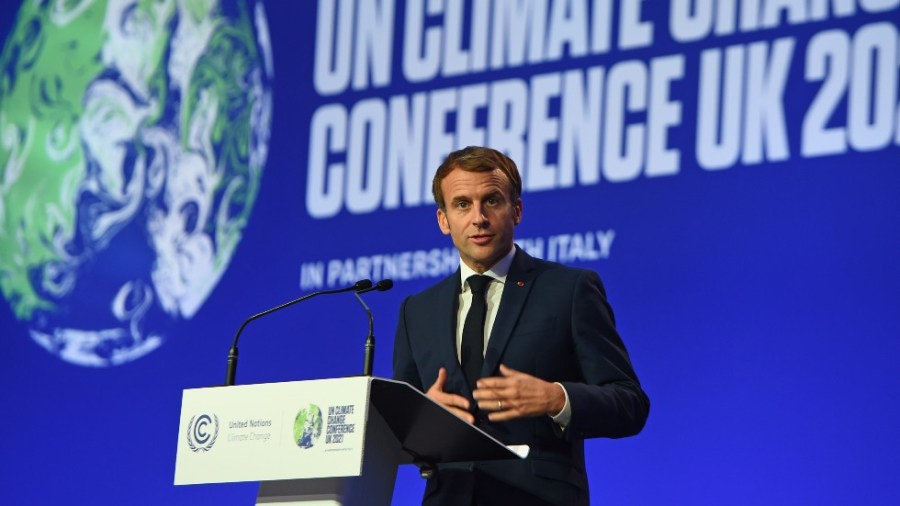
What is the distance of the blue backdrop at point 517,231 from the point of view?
4191mm

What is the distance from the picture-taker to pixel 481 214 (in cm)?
297

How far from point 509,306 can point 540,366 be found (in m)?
0.15

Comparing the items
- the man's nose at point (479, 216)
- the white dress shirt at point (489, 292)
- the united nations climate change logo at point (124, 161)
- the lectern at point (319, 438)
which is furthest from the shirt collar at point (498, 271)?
the united nations climate change logo at point (124, 161)

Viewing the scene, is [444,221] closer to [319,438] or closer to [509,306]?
[509,306]

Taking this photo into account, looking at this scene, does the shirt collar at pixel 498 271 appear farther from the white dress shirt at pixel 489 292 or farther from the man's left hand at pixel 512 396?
the man's left hand at pixel 512 396

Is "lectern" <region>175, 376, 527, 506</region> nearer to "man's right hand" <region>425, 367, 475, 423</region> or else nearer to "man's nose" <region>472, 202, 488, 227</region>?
"man's right hand" <region>425, 367, 475, 423</region>

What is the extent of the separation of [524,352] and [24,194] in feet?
12.3

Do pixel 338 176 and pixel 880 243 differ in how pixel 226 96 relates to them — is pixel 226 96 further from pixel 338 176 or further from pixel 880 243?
pixel 880 243

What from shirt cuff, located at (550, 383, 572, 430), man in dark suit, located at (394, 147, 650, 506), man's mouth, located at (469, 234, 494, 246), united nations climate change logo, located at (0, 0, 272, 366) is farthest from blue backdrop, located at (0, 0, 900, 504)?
shirt cuff, located at (550, 383, 572, 430)

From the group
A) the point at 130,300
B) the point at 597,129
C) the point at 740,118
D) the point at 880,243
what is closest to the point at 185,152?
the point at 130,300

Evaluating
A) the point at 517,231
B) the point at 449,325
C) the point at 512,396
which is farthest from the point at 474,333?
the point at 517,231

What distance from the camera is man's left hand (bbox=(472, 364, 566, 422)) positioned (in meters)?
2.52

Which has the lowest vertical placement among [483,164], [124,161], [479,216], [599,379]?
[599,379]

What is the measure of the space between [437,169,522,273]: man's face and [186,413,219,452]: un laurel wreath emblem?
28.3 inches
